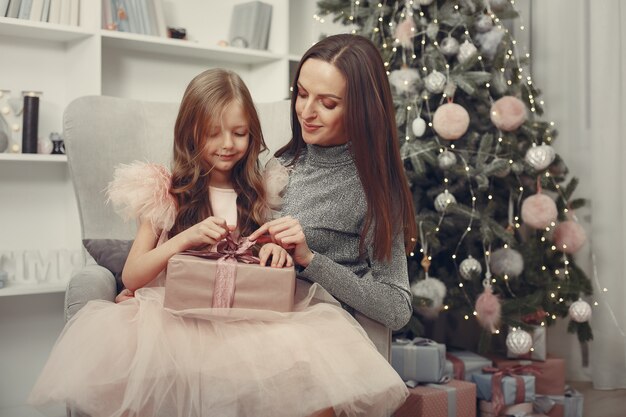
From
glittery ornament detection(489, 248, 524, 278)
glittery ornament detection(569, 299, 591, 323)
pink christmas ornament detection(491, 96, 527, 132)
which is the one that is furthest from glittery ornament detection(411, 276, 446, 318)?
pink christmas ornament detection(491, 96, 527, 132)

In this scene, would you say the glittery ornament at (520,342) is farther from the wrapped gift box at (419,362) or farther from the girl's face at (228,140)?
the girl's face at (228,140)

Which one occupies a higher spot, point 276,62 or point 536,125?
point 276,62

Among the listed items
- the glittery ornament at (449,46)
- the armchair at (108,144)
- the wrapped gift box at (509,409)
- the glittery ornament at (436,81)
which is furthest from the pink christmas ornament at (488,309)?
the armchair at (108,144)

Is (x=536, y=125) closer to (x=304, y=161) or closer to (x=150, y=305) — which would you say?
(x=304, y=161)

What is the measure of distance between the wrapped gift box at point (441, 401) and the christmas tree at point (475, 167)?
31 centimetres

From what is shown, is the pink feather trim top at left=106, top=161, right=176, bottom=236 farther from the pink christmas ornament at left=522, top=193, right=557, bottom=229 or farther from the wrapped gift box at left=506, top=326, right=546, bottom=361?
the wrapped gift box at left=506, top=326, right=546, bottom=361

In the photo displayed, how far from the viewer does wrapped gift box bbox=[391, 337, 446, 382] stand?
8.30 feet

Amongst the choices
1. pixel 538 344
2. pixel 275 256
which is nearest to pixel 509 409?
pixel 538 344

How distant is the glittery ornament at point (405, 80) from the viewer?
2.77m

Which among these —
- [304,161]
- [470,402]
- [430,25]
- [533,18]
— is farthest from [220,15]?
[470,402]

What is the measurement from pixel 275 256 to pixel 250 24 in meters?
2.00

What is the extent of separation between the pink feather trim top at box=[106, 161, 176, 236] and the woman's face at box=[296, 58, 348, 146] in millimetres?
329

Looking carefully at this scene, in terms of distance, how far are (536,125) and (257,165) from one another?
1456mm

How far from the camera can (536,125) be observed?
288 cm
